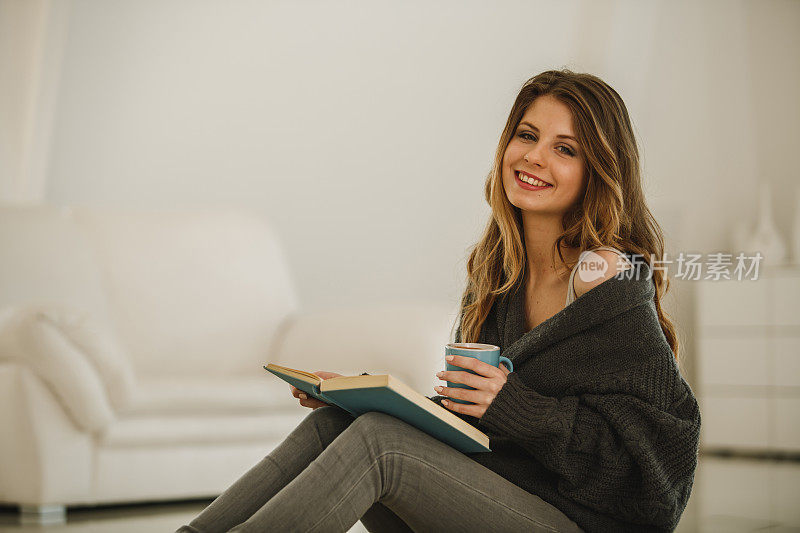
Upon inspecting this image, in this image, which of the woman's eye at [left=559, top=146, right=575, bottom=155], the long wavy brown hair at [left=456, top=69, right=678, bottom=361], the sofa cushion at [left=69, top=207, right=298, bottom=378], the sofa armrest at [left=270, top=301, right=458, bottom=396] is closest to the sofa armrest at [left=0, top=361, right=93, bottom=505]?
the sofa cushion at [left=69, top=207, right=298, bottom=378]

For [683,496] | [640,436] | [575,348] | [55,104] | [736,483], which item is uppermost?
[55,104]

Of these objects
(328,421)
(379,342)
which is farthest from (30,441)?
(328,421)

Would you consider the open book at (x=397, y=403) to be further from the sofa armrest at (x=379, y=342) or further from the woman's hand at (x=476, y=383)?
the sofa armrest at (x=379, y=342)

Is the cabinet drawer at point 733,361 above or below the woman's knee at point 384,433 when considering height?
below

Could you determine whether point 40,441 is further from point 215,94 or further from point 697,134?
point 697,134

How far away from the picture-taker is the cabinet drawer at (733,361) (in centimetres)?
353

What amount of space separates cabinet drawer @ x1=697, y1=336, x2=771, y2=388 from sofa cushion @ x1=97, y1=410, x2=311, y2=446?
83.3 inches

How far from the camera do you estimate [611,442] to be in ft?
3.59

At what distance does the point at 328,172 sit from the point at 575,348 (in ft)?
8.62

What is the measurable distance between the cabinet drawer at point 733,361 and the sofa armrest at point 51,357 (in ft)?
8.89

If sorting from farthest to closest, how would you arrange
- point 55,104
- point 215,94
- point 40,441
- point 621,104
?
point 215,94 → point 55,104 → point 40,441 → point 621,104

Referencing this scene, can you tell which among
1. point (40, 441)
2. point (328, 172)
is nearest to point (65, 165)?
point (328, 172)

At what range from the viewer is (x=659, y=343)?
113 centimetres

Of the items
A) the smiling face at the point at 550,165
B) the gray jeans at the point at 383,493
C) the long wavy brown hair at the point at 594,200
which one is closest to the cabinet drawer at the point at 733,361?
the long wavy brown hair at the point at 594,200
